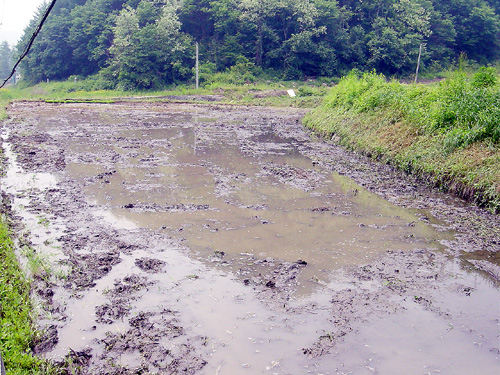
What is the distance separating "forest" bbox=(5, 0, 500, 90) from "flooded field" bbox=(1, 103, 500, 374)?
1132 inches

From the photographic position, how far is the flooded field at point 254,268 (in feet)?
13.4

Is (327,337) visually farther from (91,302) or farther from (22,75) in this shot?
(22,75)

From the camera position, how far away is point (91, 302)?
191 inches

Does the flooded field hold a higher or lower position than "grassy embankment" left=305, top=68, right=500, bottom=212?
lower

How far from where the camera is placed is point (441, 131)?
10781 mm

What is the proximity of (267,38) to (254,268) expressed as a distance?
1529 inches

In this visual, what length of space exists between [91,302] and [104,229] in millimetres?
2342

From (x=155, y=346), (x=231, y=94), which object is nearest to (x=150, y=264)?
(x=155, y=346)

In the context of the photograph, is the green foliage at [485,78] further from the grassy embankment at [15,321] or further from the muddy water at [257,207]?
the grassy embankment at [15,321]

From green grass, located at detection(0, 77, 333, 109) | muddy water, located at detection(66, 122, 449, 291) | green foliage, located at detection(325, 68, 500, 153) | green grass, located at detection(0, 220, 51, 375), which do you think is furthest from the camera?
green grass, located at detection(0, 77, 333, 109)

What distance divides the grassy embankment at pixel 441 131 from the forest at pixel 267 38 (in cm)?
2540

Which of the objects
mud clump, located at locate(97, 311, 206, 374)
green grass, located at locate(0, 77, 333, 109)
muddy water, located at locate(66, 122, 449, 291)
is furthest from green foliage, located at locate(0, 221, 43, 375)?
green grass, located at locate(0, 77, 333, 109)

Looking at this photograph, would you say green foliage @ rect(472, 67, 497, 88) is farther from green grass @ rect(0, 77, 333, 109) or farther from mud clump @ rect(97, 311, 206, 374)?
green grass @ rect(0, 77, 333, 109)

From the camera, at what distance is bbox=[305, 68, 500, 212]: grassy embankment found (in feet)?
29.2
